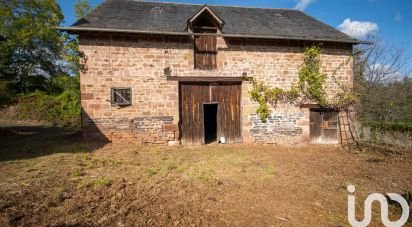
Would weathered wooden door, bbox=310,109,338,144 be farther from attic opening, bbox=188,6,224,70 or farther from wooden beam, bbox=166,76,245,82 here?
attic opening, bbox=188,6,224,70

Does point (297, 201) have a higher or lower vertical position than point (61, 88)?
lower

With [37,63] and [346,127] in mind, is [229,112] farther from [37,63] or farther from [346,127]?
[37,63]

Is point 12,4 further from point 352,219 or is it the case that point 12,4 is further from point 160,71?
point 352,219

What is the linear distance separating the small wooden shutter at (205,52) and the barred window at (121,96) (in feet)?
10.2

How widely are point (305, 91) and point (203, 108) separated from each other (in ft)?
15.8

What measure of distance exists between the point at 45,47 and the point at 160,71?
21.1 metres

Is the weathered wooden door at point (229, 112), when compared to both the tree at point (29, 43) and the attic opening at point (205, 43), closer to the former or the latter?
the attic opening at point (205, 43)

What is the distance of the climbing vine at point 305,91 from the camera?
10.4 m

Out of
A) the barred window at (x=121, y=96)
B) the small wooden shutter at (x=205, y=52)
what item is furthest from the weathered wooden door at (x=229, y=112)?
the barred window at (x=121, y=96)

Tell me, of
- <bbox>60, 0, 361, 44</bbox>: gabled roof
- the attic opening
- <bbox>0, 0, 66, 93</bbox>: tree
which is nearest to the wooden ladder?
<bbox>60, 0, 361, 44</bbox>: gabled roof

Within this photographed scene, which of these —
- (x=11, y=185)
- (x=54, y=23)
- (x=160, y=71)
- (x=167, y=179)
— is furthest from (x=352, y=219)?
(x=54, y=23)

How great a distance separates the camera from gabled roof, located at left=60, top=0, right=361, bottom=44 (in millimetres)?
9469

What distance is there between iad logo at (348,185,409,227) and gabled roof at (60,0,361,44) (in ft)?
A: 23.5

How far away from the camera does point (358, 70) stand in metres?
15.3
